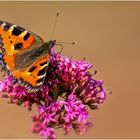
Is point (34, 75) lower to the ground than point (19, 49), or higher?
lower

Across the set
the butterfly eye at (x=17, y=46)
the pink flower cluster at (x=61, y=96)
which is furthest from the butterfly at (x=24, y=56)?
the pink flower cluster at (x=61, y=96)

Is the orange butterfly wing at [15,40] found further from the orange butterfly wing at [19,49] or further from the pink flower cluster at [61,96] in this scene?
the pink flower cluster at [61,96]

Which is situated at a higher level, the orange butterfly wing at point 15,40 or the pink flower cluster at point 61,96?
the orange butterfly wing at point 15,40

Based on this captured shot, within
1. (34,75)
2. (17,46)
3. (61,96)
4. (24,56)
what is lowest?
(61,96)

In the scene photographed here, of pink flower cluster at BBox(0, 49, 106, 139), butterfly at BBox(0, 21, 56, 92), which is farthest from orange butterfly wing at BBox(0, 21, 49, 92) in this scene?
pink flower cluster at BBox(0, 49, 106, 139)

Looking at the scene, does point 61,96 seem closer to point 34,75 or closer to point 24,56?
point 34,75

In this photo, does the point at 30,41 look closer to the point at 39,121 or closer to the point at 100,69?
the point at 39,121

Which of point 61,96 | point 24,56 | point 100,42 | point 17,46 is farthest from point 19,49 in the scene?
point 100,42
